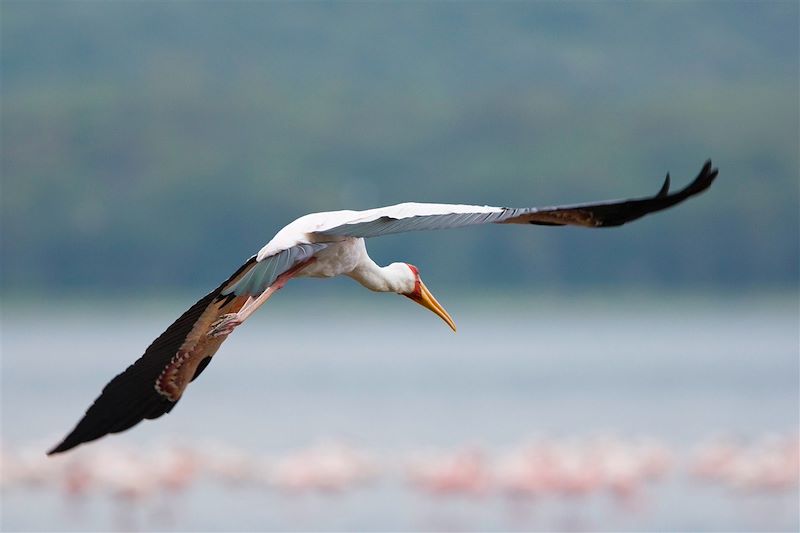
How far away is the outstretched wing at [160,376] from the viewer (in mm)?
6711

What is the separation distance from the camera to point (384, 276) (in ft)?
24.1

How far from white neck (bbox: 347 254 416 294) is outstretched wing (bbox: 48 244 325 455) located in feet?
1.67

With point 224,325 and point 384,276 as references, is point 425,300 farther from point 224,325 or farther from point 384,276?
point 224,325

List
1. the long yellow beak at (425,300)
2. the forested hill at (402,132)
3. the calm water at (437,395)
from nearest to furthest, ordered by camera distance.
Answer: the long yellow beak at (425,300) < the calm water at (437,395) < the forested hill at (402,132)

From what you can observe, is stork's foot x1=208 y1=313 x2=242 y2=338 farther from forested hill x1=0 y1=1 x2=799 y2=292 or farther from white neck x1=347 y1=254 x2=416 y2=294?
forested hill x1=0 y1=1 x2=799 y2=292

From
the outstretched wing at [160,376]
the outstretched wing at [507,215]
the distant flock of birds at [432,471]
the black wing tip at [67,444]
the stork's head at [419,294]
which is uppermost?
the distant flock of birds at [432,471]

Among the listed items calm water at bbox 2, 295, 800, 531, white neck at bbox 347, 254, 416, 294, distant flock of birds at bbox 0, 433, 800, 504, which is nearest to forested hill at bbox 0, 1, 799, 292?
calm water at bbox 2, 295, 800, 531

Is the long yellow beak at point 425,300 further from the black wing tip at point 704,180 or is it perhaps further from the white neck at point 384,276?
the black wing tip at point 704,180

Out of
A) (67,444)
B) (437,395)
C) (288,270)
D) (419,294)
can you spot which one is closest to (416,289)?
(419,294)

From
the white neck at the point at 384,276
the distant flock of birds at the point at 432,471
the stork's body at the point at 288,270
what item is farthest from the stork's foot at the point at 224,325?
the distant flock of birds at the point at 432,471

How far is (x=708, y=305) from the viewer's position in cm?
6034

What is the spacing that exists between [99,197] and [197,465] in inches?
2066

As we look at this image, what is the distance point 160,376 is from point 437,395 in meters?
22.2

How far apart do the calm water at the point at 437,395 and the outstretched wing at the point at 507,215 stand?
853 centimetres
